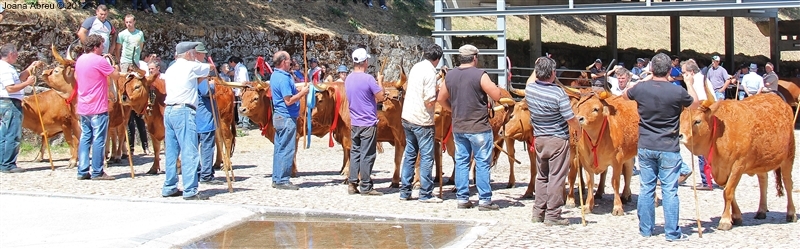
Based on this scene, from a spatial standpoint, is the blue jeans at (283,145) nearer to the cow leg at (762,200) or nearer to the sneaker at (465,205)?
the sneaker at (465,205)

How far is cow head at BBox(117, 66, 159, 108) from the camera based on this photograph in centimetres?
1410

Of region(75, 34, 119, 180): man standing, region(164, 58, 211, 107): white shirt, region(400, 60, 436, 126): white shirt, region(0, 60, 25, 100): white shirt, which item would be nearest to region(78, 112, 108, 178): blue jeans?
region(75, 34, 119, 180): man standing

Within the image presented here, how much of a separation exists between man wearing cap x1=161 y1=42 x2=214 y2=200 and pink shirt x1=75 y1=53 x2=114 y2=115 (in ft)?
5.76

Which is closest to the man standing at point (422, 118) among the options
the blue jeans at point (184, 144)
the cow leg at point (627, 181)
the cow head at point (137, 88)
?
the cow leg at point (627, 181)

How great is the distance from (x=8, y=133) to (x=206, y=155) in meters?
3.71

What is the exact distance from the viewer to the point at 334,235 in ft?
31.3

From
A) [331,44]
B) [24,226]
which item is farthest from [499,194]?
[331,44]

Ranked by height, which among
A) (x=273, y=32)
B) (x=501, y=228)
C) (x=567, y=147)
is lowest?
(x=501, y=228)

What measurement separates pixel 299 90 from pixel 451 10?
12995mm

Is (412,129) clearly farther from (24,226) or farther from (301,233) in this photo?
(24,226)

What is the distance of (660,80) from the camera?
9133 millimetres

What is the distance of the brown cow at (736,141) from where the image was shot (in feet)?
32.3

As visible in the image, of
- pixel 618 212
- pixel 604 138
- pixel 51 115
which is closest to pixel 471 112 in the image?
pixel 604 138

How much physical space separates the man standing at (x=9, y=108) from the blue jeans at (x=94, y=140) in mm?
1712
